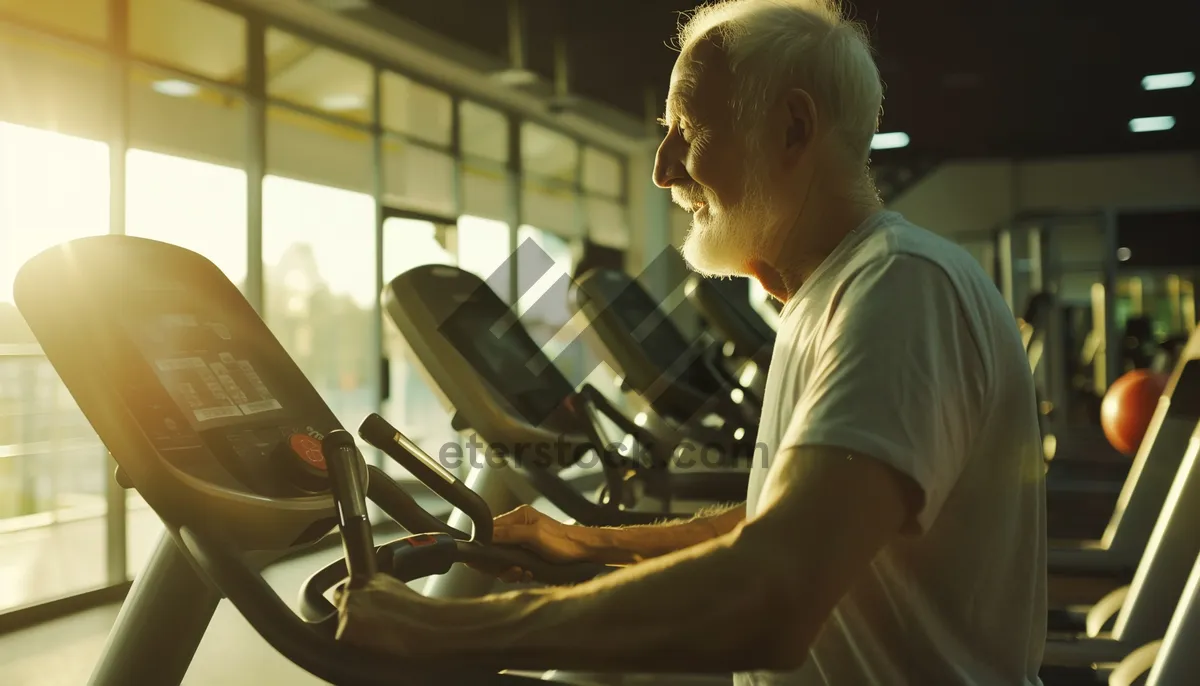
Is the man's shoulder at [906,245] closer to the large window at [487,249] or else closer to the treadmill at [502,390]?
the treadmill at [502,390]

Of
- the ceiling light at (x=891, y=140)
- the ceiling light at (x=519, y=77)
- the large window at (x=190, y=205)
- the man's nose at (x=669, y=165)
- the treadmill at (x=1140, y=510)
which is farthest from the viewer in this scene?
the ceiling light at (x=891, y=140)

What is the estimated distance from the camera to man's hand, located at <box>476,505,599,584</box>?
1195mm

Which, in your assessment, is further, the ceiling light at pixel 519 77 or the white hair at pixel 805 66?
the ceiling light at pixel 519 77

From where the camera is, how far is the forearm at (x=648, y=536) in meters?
1.24

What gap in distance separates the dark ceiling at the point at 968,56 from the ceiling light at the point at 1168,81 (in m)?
0.11

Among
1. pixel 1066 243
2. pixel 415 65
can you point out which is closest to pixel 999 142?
pixel 1066 243

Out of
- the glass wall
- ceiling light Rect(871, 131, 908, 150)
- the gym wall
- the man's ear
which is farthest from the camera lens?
the gym wall

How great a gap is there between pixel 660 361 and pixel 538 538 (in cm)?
250

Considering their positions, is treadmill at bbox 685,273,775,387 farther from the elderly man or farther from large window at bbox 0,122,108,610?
the elderly man

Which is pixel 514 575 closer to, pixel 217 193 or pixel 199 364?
pixel 199 364

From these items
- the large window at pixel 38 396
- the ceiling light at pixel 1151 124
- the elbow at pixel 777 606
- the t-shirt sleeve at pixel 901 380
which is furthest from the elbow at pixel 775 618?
the ceiling light at pixel 1151 124

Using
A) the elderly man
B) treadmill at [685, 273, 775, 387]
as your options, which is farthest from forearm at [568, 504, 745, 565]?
treadmill at [685, 273, 775, 387]

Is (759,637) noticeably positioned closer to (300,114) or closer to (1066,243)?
(300,114)

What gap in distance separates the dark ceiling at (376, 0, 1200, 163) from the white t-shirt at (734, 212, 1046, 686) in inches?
184
